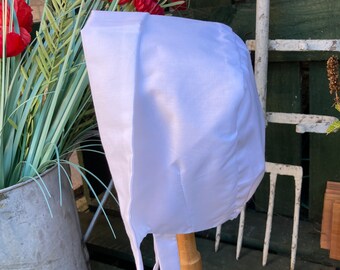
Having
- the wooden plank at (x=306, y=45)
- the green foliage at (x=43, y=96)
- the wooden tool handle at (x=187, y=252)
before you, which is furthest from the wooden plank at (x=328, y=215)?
the green foliage at (x=43, y=96)

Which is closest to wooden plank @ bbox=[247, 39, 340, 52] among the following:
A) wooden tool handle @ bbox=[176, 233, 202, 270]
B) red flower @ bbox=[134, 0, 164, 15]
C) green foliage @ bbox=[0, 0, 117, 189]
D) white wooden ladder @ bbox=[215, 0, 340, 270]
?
white wooden ladder @ bbox=[215, 0, 340, 270]

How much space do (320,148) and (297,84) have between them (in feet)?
0.87

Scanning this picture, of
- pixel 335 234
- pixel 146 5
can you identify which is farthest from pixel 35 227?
pixel 335 234

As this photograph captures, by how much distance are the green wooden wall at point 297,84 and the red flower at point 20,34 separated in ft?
2.48

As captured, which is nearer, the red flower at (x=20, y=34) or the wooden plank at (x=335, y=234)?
the red flower at (x=20, y=34)

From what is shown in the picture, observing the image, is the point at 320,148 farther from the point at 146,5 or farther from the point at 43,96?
the point at 43,96

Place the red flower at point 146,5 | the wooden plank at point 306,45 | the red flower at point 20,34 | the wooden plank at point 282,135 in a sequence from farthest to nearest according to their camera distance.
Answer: the wooden plank at point 282,135
the wooden plank at point 306,45
the red flower at point 146,5
the red flower at point 20,34

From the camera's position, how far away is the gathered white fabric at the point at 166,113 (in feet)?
2.27

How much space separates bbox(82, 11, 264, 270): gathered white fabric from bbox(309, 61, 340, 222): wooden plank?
33.1 inches

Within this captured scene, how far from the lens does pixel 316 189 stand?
5.39ft

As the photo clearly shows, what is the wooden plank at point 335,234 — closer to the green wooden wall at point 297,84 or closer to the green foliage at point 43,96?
the green wooden wall at point 297,84

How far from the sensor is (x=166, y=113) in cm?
71

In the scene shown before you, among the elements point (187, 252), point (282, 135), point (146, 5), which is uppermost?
point (146, 5)

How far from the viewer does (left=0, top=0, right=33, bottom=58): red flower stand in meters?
0.97
